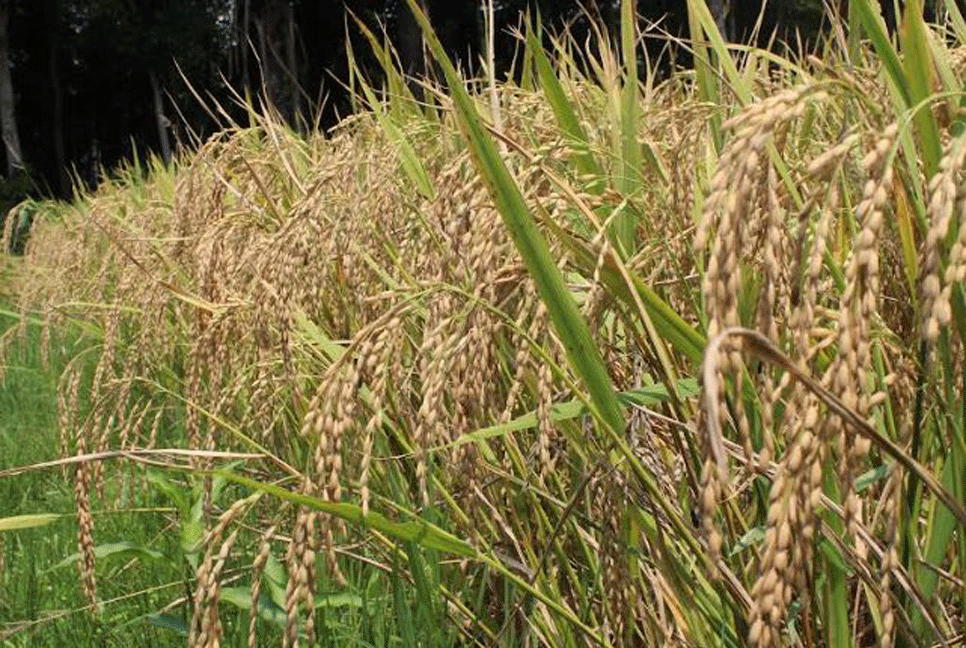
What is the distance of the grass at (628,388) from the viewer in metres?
0.75

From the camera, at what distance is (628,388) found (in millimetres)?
1667

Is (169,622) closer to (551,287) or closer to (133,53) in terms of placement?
(551,287)

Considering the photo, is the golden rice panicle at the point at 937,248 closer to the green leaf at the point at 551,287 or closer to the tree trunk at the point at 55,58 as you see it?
the green leaf at the point at 551,287

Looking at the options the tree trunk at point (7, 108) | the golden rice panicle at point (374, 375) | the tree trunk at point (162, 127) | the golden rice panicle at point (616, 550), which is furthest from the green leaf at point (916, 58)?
the tree trunk at point (7, 108)

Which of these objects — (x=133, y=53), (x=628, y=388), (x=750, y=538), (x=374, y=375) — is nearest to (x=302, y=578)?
(x=374, y=375)

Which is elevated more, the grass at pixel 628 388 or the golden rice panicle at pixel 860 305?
the golden rice panicle at pixel 860 305

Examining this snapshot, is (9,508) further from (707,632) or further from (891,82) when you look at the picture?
(891,82)

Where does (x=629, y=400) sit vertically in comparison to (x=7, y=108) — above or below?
above

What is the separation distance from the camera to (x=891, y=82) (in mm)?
1264

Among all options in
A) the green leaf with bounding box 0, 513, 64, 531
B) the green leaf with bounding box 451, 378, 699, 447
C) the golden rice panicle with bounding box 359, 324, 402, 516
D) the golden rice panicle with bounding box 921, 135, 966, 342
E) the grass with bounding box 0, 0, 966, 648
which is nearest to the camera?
the golden rice panicle with bounding box 921, 135, 966, 342

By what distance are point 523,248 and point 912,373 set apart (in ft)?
1.42

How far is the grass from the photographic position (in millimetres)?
752

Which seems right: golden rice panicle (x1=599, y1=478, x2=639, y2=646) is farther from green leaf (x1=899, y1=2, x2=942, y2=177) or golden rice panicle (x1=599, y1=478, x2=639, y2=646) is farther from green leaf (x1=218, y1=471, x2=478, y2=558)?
green leaf (x1=899, y1=2, x2=942, y2=177)

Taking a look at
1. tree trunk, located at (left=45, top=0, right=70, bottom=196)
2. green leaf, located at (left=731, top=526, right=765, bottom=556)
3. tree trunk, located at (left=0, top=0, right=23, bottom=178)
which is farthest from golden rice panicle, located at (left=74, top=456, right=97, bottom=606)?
tree trunk, located at (left=45, top=0, right=70, bottom=196)
